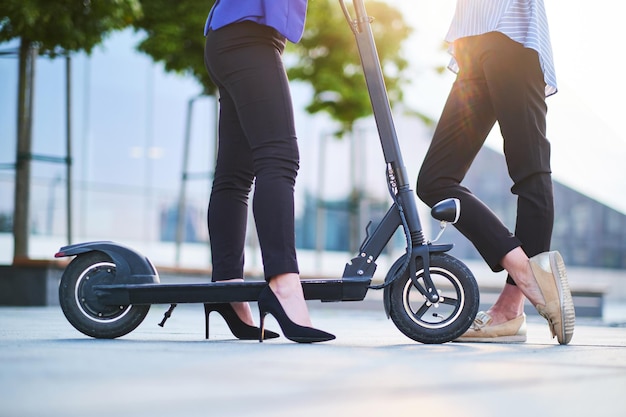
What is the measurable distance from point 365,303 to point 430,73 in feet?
13.1

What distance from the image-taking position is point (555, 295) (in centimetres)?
276

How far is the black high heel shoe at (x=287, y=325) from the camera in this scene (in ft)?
8.09

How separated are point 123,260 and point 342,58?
24.5 ft

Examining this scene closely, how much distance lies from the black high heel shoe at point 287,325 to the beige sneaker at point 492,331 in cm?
59

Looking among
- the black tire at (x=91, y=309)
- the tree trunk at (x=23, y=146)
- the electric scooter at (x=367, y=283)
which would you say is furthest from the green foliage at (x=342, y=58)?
the black tire at (x=91, y=309)

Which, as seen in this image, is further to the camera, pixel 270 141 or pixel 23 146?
pixel 23 146

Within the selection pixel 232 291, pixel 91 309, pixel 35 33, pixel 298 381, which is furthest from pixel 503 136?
pixel 35 33

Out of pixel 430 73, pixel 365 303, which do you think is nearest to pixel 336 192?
pixel 430 73

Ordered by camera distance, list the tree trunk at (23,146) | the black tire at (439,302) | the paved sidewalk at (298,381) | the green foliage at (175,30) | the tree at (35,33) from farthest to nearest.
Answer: the green foliage at (175,30)
the tree trunk at (23,146)
the tree at (35,33)
the black tire at (439,302)
the paved sidewalk at (298,381)

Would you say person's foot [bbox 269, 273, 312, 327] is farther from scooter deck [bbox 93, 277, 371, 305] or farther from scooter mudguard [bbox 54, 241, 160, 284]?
scooter mudguard [bbox 54, 241, 160, 284]

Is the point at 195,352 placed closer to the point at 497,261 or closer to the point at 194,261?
the point at 497,261

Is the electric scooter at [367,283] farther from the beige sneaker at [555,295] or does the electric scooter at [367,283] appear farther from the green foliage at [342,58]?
the green foliage at [342,58]

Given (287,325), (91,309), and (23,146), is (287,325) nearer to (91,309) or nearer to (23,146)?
(91,309)

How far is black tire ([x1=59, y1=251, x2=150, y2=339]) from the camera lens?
2.70 metres
